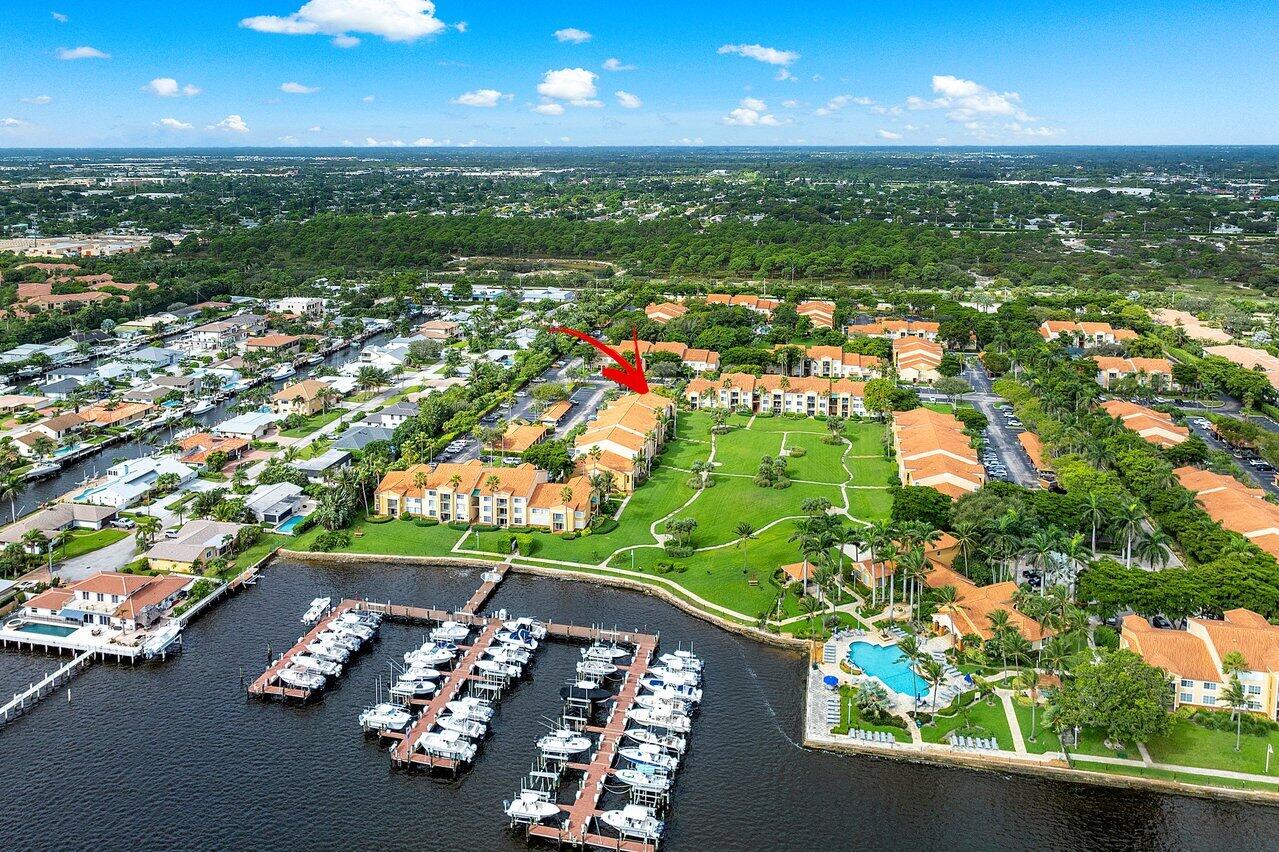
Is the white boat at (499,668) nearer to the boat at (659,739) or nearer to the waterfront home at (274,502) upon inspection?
the boat at (659,739)

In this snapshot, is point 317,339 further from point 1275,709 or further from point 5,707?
point 1275,709

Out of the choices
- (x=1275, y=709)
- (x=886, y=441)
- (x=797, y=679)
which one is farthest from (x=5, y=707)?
(x=886, y=441)

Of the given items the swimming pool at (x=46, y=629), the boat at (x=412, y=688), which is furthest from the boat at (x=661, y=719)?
the swimming pool at (x=46, y=629)

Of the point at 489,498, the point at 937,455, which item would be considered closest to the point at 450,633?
the point at 489,498

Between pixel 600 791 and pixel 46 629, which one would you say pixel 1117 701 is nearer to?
pixel 600 791

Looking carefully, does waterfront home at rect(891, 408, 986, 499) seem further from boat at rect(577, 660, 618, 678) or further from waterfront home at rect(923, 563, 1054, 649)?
boat at rect(577, 660, 618, 678)

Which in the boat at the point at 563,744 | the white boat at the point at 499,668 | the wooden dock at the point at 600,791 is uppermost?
the white boat at the point at 499,668

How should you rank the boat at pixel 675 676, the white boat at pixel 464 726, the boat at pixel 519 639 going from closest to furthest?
the white boat at pixel 464 726 → the boat at pixel 675 676 → the boat at pixel 519 639
